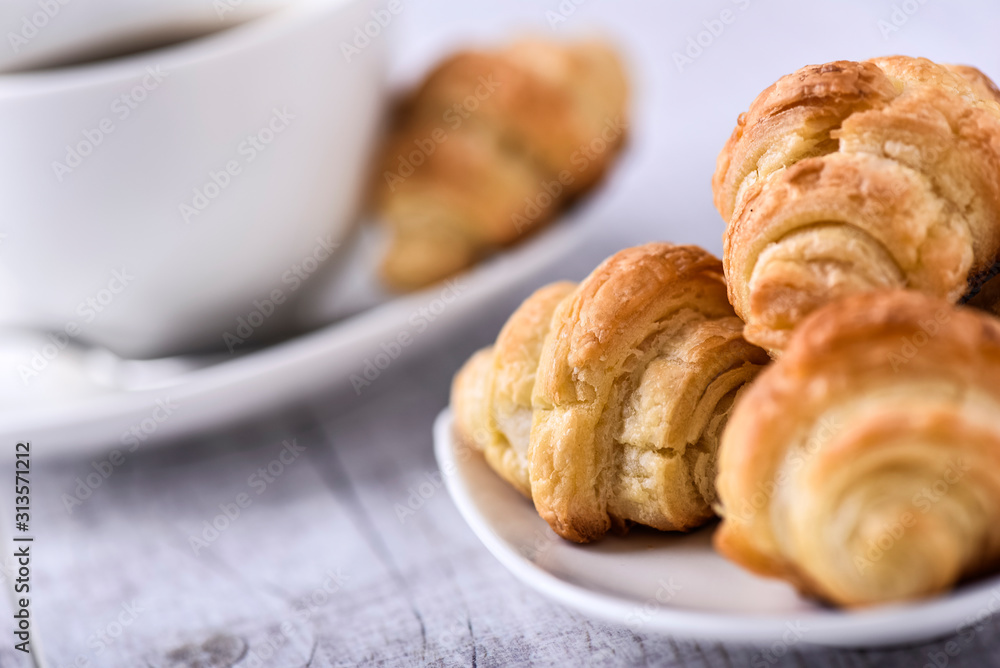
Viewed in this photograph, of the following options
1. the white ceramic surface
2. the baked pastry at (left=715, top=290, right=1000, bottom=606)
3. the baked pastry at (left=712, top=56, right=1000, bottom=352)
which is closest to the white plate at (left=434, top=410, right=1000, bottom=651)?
the baked pastry at (left=715, top=290, right=1000, bottom=606)

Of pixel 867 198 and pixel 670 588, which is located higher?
pixel 867 198

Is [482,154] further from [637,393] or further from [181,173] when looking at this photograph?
[637,393]

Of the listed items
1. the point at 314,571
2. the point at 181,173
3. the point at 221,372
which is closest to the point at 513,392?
the point at 314,571

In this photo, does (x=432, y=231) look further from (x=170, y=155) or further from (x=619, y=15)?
(x=619, y=15)

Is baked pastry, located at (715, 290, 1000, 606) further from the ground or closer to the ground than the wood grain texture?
further from the ground

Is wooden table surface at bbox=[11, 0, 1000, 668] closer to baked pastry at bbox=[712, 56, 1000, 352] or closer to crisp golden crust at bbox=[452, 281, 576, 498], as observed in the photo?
crisp golden crust at bbox=[452, 281, 576, 498]

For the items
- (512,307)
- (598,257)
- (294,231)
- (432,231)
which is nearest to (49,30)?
(294,231)
